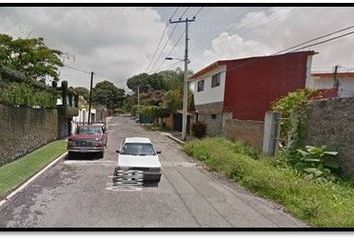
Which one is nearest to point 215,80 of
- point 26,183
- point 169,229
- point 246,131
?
point 246,131

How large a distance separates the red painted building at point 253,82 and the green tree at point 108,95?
7762cm

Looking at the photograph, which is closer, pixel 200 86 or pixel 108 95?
pixel 200 86

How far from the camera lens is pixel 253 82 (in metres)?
22.7

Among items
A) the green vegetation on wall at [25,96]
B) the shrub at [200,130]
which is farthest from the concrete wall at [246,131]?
the green vegetation on wall at [25,96]

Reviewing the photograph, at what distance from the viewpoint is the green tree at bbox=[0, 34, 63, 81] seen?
29828 millimetres

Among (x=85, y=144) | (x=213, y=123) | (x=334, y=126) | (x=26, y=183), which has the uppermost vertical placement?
(x=334, y=126)

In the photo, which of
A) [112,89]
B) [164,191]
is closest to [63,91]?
[164,191]

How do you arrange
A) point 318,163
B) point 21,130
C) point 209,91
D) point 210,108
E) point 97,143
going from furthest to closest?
point 209,91 < point 210,108 < point 97,143 < point 21,130 < point 318,163

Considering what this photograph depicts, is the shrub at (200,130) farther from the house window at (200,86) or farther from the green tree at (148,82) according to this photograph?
the green tree at (148,82)

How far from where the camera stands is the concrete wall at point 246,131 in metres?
16.4

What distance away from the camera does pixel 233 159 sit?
13.4 m

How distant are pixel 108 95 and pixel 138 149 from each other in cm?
9289

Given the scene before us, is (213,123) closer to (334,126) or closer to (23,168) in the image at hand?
(334,126)

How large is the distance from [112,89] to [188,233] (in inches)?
3939
